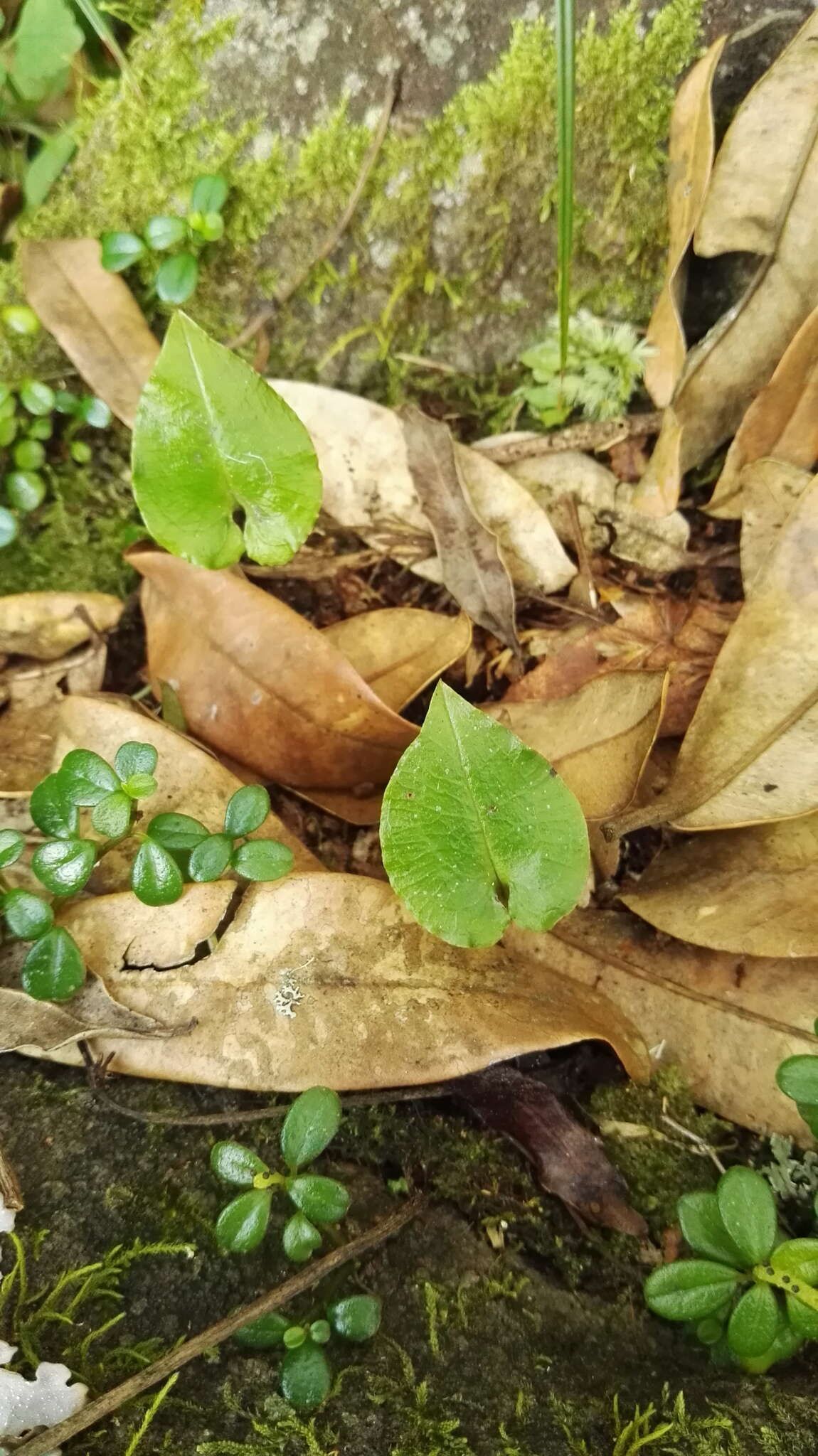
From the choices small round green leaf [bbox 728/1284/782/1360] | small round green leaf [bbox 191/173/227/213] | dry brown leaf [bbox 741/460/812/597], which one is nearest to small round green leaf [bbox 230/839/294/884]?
small round green leaf [bbox 728/1284/782/1360]

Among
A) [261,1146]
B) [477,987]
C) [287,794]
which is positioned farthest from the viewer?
[287,794]

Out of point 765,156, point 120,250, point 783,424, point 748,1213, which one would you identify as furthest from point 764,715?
point 120,250

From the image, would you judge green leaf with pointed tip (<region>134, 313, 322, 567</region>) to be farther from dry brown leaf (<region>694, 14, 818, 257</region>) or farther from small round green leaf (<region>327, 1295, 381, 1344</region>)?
small round green leaf (<region>327, 1295, 381, 1344</region>)

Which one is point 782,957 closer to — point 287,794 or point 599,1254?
point 599,1254

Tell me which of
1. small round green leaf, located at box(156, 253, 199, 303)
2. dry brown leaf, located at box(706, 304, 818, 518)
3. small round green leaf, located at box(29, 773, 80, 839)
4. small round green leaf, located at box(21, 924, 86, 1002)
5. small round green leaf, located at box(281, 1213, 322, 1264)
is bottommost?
small round green leaf, located at box(281, 1213, 322, 1264)

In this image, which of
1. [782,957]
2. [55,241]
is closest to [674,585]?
[782,957]

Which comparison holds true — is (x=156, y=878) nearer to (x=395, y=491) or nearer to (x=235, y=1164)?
(x=235, y=1164)
